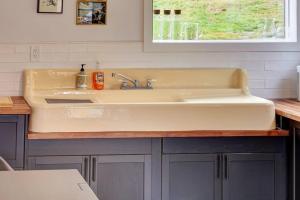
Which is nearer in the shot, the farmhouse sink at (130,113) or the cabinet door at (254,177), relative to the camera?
the farmhouse sink at (130,113)

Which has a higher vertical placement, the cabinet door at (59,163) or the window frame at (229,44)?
the window frame at (229,44)

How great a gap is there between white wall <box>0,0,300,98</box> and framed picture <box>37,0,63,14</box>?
1.4 inches

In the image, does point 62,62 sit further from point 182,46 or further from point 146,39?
point 182,46

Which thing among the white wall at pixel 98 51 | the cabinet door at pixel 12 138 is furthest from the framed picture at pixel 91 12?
the cabinet door at pixel 12 138

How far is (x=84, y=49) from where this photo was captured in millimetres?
3410

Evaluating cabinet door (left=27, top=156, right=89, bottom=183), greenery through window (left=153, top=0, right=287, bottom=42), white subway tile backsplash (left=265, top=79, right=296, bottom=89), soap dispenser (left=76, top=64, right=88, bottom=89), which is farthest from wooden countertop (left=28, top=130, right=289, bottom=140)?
greenery through window (left=153, top=0, right=287, bottom=42)

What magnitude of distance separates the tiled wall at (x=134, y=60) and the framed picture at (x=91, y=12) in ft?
0.52

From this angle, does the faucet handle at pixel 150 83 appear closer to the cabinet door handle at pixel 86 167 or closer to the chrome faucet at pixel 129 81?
the chrome faucet at pixel 129 81

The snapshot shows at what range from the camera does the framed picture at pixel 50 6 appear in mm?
3338

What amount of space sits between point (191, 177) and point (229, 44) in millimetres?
1120

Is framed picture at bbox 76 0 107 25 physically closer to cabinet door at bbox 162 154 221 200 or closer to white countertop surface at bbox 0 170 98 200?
cabinet door at bbox 162 154 221 200

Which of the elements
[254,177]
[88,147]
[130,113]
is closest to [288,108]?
[254,177]

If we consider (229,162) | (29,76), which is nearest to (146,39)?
(29,76)

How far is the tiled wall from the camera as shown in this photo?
3344mm
